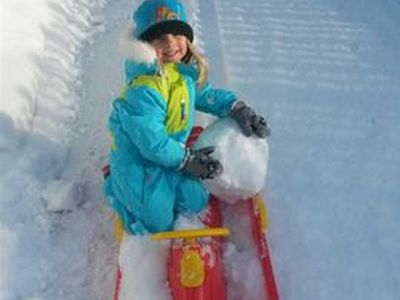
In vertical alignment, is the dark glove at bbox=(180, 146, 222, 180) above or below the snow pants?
above

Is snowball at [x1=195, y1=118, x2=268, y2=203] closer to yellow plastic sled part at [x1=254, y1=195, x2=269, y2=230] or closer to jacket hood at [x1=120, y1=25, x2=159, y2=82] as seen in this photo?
yellow plastic sled part at [x1=254, y1=195, x2=269, y2=230]

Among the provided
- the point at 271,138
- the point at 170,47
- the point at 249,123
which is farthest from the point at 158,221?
the point at 271,138

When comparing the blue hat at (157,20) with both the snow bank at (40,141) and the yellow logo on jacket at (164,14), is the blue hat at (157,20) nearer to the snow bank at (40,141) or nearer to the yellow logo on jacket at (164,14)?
the yellow logo on jacket at (164,14)

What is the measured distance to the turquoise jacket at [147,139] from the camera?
2.43 metres

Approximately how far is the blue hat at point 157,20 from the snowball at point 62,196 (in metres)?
0.68

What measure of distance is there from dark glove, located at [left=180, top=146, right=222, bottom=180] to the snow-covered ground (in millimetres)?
336

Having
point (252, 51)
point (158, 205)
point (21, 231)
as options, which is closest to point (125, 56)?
point (158, 205)

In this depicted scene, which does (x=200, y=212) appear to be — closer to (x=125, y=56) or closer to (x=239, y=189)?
(x=239, y=189)

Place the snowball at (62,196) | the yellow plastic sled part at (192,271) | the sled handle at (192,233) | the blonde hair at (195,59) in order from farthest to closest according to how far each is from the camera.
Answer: the snowball at (62,196) < the blonde hair at (195,59) < the sled handle at (192,233) < the yellow plastic sled part at (192,271)

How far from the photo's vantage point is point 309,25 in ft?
12.5

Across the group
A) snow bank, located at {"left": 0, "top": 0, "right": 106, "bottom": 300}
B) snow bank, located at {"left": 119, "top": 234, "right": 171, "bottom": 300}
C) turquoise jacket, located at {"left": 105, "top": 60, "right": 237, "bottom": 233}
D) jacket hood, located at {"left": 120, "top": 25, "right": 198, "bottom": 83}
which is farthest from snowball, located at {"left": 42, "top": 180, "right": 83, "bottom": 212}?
jacket hood, located at {"left": 120, "top": 25, "right": 198, "bottom": 83}

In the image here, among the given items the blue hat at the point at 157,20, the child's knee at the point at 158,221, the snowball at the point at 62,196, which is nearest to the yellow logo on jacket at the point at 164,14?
the blue hat at the point at 157,20

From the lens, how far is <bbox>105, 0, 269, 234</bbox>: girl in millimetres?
2443

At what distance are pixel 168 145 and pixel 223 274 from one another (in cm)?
46
